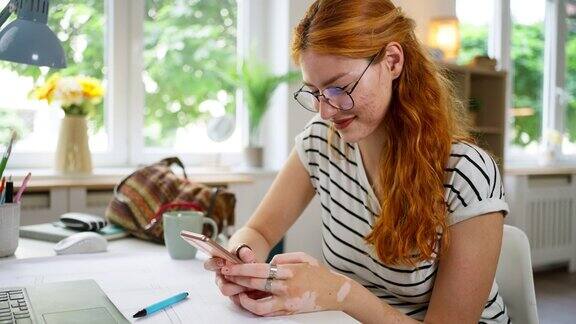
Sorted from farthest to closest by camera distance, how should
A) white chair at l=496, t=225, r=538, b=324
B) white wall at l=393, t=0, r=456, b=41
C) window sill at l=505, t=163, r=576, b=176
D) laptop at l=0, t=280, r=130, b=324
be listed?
window sill at l=505, t=163, r=576, b=176, white wall at l=393, t=0, r=456, b=41, white chair at l=496, t=225, r=538, b=324, laptop at l=0, t=280, r=130, b=324

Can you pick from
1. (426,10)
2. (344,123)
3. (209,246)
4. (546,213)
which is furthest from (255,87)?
(546,213)

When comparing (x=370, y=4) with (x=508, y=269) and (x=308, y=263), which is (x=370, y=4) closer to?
(x=308, y=263)

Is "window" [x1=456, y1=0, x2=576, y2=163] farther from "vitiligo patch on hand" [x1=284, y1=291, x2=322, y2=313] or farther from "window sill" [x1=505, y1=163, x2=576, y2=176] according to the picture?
"vitiligo patch on hand" [x1=284, y1=291, x2=322, y2=313]

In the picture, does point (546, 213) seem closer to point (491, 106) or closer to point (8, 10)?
point (491, 106)

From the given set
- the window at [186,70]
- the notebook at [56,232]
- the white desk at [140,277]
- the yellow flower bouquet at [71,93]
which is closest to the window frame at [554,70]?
the window at [186,70]

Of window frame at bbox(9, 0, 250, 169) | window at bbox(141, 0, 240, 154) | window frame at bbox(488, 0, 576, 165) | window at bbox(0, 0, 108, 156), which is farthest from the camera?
window frame at bbox(488, 0, 576, 165)

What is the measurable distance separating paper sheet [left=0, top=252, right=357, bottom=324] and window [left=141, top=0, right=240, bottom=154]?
5.70 feet

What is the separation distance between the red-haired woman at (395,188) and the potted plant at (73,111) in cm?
140

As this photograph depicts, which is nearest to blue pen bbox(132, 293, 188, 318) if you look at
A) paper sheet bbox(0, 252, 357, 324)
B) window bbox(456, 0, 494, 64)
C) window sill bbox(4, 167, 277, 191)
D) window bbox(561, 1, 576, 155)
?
paper sheet bbox(0, 252, 357, 324)

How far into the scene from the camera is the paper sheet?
0.87m

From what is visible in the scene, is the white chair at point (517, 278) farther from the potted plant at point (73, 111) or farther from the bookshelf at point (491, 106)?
the bookshelf at point (491, 106)

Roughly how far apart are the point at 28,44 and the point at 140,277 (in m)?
0.56

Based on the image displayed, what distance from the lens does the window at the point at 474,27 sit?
4.04 m

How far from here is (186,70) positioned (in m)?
2.99
